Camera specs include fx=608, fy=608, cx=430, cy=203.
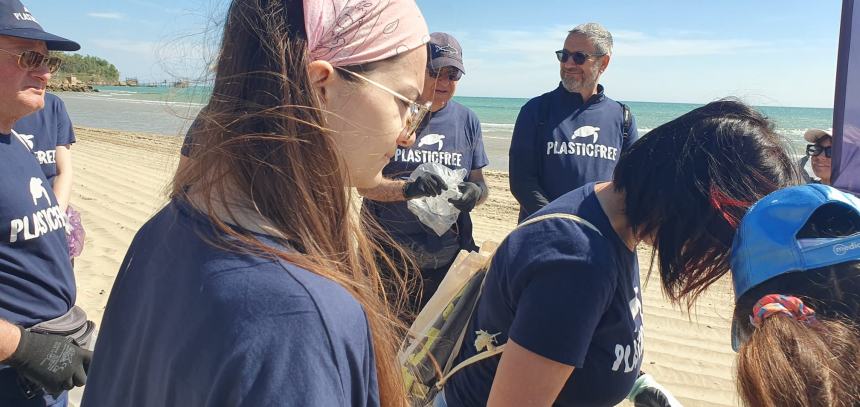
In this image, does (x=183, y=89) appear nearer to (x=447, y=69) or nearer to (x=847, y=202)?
(x=847, y=202)

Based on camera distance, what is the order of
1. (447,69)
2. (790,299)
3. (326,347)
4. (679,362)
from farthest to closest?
(679,362) < (447,69) < (790,299) < (326,347)

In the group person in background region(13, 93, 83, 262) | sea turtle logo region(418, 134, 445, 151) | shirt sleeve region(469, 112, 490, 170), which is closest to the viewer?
person in background region(13, 93, 83, 262)

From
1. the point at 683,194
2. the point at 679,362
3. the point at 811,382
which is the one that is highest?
the point at 683,194

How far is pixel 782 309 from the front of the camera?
995 millimetres

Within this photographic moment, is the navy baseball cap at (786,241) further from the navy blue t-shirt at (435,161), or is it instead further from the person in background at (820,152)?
the person in background at (820,152)

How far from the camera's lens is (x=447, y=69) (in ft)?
12.0

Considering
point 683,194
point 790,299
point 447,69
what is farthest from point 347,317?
point 447,69

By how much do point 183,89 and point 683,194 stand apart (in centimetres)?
115

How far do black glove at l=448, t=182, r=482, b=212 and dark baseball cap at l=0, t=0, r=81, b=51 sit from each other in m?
2.01

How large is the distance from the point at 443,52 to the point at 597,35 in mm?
1086

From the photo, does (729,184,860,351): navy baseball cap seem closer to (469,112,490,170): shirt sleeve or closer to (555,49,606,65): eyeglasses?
(469,112,490,170): shirt sleeve

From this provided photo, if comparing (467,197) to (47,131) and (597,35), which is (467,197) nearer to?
(597,35)

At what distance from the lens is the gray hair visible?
154 inches

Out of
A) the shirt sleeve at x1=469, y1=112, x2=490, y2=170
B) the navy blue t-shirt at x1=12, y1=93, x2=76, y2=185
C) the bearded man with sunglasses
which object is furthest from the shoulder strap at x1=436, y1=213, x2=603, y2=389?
the navy blue t-shirt at x1=12, y1=93, x2=76, y2=185
